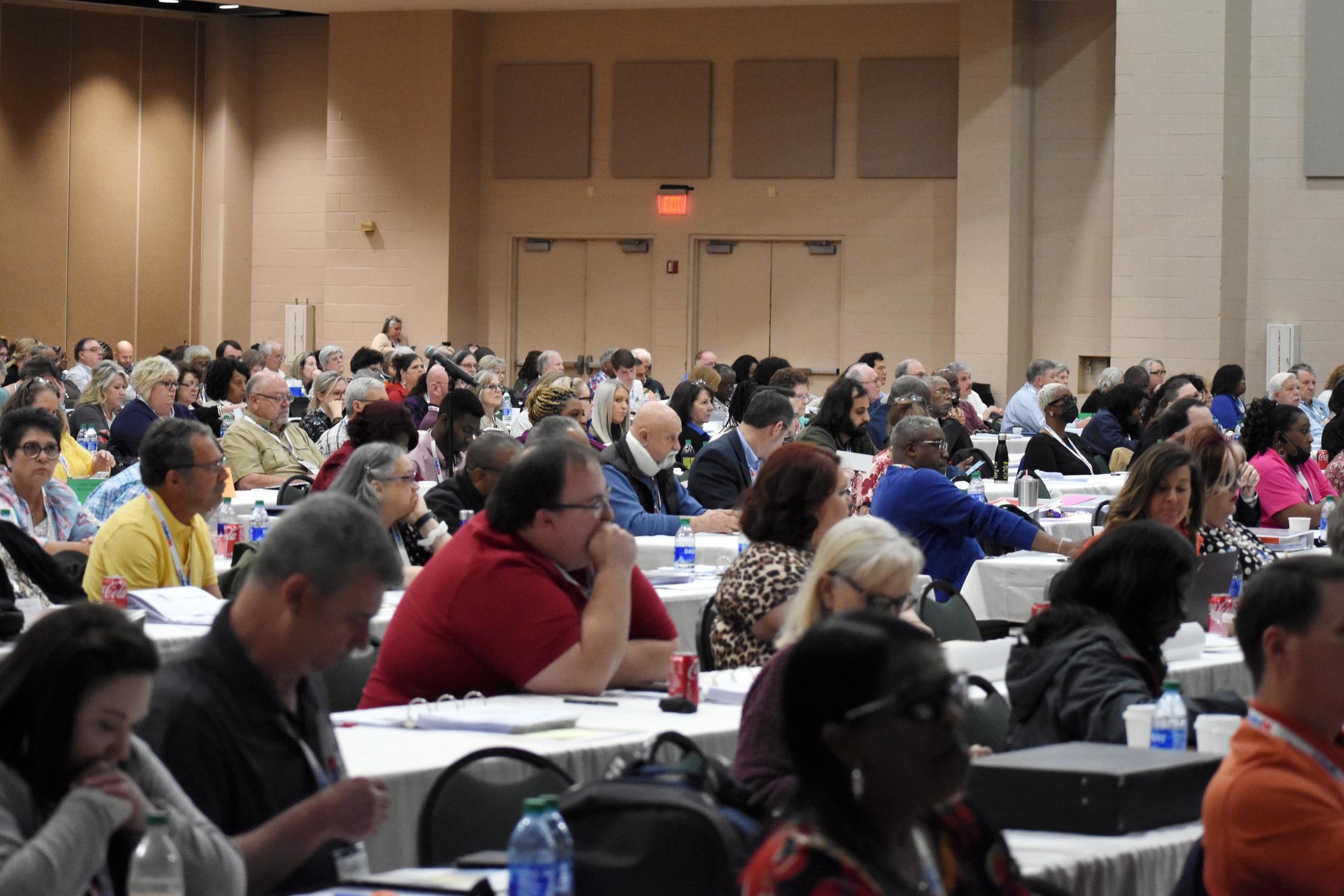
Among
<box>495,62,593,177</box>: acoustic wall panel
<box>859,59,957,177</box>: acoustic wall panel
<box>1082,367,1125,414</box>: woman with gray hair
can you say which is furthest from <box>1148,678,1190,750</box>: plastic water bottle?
<box>495,62,593,177</box>: acoustic wall panel

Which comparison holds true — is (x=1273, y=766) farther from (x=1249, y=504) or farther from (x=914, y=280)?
(x=914, y=280)

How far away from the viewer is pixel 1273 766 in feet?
8.57

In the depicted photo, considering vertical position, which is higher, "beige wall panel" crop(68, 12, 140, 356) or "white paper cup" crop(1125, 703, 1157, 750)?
"beige wall panel" crop(68, 12, 140, 356)

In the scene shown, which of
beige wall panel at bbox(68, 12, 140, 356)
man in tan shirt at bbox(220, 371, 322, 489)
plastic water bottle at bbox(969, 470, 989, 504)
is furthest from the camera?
beige wall panel at bbox(68, 12, 140, 356)

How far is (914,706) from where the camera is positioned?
6.59ft

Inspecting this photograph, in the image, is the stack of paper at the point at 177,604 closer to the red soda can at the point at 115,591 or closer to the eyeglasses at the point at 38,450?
the red soda can at the point at 115,591

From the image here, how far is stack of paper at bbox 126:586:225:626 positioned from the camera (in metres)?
5.13

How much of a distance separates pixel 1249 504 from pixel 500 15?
45.9 feet

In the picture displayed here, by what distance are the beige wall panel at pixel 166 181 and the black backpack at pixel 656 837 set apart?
20623mm

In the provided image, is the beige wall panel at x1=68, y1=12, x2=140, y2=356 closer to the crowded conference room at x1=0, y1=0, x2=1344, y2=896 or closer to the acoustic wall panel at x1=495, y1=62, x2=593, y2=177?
the crowded conference room at x1=0, y1=0, x2=1344, y2=896

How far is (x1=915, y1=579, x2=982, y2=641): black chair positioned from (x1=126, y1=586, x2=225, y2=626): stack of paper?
2.11 m

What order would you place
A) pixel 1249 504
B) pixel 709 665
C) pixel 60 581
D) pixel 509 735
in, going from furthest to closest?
1. pixel 1249 504
2. pixel 60 581
3. pixel 709 665
4. pixel 509 735

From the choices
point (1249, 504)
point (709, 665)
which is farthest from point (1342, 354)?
point (709, 665)

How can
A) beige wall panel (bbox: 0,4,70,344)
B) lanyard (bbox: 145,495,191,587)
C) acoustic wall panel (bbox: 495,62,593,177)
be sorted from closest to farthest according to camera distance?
lanyard (bbox: 145,495,191,587)
acoustic wall panel (bbox: 495,62,593,177)
beige wall panel (bbox: 0,4,70,344)
